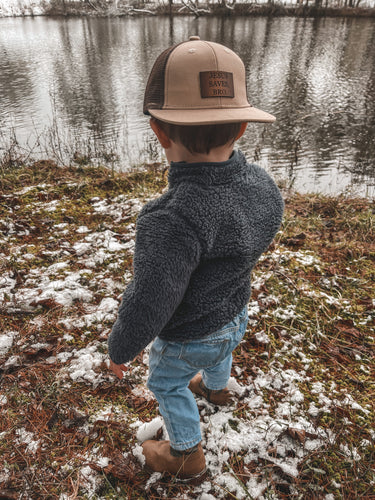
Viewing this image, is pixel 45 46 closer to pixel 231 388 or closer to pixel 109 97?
pixel 109 97

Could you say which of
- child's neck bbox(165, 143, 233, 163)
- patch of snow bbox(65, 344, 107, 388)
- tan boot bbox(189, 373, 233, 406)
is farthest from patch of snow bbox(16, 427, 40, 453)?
child's neck bbox(165, 143, 233, 163)

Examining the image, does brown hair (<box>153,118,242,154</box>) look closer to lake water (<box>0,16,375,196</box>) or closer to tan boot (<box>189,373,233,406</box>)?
tan boot (<box>189,373,233,406</box>)

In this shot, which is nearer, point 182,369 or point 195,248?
point 195,248

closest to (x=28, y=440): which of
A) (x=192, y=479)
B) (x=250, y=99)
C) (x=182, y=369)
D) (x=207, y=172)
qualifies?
(x=192, y=479)

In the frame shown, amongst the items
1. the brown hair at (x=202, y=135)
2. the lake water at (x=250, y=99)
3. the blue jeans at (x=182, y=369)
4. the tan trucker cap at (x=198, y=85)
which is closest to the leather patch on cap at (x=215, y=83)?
the tan trucker cap at (x=198, y=85)

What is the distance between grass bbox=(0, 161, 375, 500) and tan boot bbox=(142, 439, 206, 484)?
54 mm

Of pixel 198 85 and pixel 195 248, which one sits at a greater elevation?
pixel 198 85

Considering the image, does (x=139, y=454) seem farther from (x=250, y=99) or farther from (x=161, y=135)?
(x=250, y=99)

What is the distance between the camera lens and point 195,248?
105 centimetres

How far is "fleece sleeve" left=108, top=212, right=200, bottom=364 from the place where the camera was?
1.02m

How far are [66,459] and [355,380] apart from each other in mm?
1781

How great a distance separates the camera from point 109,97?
11102 millimetres

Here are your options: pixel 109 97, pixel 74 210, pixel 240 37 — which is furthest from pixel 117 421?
pixel 240 37

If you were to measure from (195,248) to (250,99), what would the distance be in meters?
11.1
